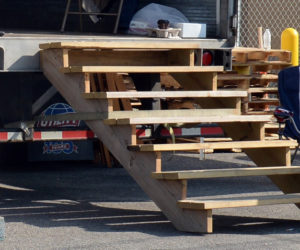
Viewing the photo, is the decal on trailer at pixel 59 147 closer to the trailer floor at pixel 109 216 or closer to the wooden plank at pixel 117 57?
the trailer floor at pixel 109 216

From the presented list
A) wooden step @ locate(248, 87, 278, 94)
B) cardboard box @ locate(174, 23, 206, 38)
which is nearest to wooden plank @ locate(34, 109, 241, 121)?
cardboard box @ locate(174, 23, 206, 38)

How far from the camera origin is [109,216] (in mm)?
7984

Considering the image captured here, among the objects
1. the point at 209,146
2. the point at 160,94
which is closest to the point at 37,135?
the point at 160,94

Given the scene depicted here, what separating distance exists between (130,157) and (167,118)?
400mm

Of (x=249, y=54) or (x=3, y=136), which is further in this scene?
(x=249, y=54)

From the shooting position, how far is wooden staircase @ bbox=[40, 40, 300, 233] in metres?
7.17

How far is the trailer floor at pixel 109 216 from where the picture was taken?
22.6 ft

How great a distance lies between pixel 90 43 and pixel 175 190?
1356mm

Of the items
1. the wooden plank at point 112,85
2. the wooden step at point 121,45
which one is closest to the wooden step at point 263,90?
the wooden plank at point 112,85

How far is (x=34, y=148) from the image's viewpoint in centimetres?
1048

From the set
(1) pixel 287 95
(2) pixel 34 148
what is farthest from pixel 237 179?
(2) pixel 34 148

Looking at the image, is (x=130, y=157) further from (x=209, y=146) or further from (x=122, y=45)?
(x=122, y=45)

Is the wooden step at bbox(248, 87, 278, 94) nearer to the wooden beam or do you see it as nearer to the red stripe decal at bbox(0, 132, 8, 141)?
the wooden beam

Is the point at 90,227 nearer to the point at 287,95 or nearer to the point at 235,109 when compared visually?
the point at 235,109
